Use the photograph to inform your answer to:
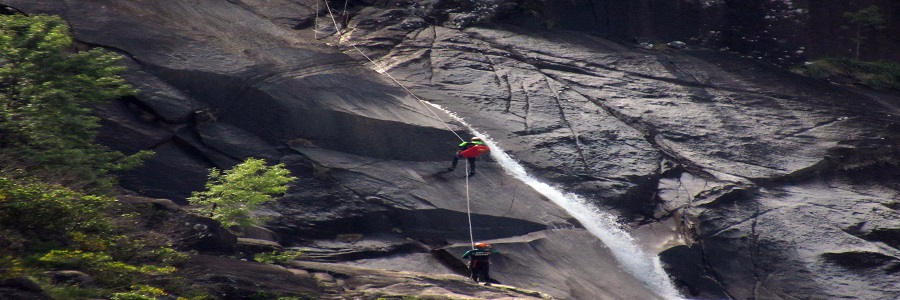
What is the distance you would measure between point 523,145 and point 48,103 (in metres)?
11.2

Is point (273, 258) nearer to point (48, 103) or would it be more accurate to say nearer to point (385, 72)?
point (48, 103)

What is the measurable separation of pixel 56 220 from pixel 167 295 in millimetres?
1828

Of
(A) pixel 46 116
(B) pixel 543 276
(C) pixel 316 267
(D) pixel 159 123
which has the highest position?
(A) pixel 46 116

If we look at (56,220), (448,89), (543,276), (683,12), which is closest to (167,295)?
(56,220)

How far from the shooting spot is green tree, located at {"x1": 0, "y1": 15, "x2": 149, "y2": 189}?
36.0 ft

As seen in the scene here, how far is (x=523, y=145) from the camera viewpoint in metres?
19.4

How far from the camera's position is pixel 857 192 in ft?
59.7

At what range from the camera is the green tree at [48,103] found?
432 inches

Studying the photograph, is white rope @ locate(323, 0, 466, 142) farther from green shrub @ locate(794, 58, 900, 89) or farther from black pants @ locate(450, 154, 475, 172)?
green shrub @ locate(794, 58, 900, 89)

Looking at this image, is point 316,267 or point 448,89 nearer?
point 316,267

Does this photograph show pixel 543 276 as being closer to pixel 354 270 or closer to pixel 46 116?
pixel 354 270

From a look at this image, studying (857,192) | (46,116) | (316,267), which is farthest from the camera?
(857,192)

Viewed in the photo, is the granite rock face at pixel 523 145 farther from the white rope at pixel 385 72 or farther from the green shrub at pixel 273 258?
the green shrub at pixel 273 258

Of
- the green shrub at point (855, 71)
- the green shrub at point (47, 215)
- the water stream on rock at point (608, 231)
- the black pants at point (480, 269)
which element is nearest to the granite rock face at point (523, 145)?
the water stream on rock at point (608, 231)
